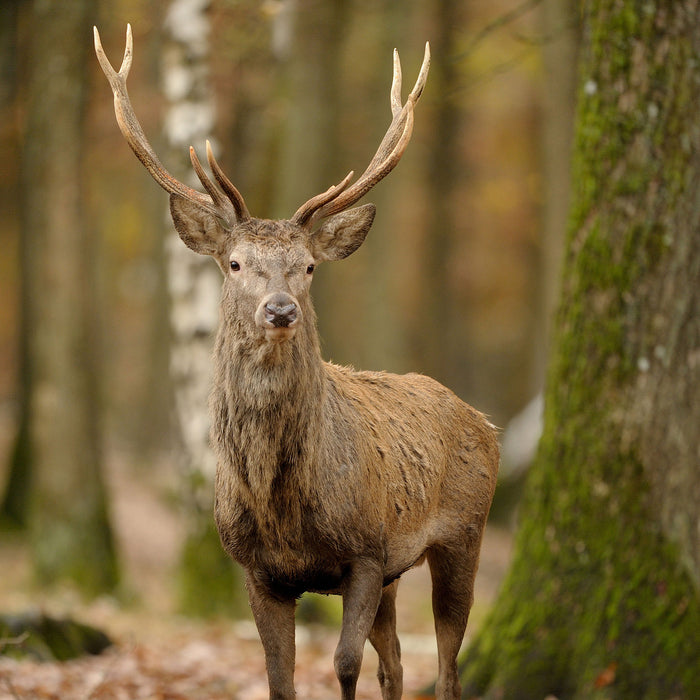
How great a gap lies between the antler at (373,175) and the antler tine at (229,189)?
249mm

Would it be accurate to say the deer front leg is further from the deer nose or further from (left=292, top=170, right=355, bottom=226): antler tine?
(left=292, top=170, right=355, bottom=226): antler tine

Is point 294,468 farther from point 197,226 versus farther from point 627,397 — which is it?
point 627,397

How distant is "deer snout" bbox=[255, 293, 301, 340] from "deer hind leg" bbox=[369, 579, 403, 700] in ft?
5.96

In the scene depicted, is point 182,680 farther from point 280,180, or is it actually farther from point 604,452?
point 280,180

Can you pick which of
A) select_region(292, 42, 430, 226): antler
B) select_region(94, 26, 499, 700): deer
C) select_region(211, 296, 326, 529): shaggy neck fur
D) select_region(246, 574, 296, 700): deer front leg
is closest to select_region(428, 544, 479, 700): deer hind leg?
select_region(94, 26, 499, 700): deer

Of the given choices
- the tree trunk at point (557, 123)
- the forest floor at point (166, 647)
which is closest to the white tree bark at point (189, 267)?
the forest floor at point (166, 647)

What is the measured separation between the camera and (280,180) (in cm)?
1358

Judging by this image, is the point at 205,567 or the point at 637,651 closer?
the point at 637,651

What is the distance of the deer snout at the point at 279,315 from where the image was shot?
16.0ft

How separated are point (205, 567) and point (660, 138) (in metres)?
6.23

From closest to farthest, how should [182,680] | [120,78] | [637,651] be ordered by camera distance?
[120,78] < [637,651] < [182,680]

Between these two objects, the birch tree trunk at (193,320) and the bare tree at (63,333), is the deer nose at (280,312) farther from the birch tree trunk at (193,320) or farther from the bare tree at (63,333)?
the bare tree at (63,333)

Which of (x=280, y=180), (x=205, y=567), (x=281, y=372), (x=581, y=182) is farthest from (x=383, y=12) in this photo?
(x=281, y=372)

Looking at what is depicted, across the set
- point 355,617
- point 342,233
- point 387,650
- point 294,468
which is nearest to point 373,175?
point 342,233
